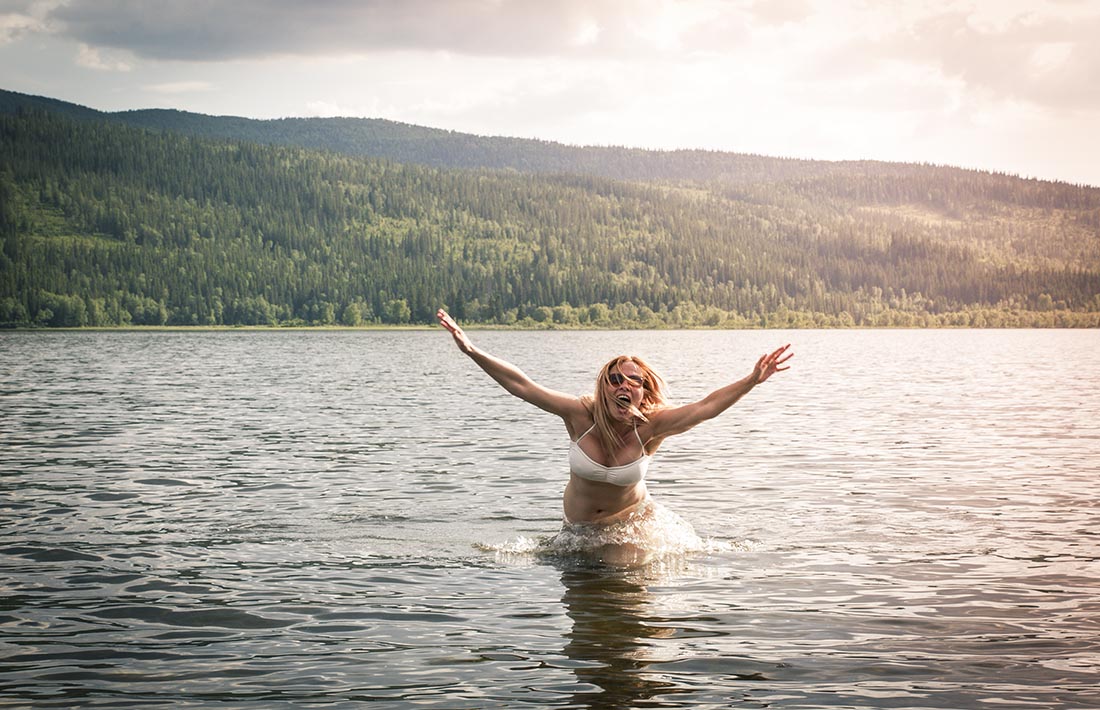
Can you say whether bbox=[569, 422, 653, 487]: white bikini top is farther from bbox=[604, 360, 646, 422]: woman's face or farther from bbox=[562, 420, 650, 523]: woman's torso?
bbox=[604, 360, 646, 422]: woman's face

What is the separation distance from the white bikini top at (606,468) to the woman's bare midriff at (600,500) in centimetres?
20

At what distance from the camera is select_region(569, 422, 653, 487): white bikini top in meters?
15.6

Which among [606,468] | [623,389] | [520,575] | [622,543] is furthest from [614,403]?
[622,543]

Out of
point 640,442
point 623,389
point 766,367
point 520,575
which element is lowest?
point 520,575

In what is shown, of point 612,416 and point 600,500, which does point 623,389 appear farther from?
point 600,500

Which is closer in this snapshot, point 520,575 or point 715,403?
point 715,403

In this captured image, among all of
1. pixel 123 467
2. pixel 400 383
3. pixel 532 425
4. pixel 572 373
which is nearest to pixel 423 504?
pixel 123 467

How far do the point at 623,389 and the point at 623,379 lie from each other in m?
0.13

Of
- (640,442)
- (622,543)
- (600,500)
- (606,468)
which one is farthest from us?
(622,543)

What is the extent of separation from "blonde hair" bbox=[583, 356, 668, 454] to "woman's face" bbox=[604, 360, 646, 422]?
3cm

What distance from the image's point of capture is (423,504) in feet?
75.2

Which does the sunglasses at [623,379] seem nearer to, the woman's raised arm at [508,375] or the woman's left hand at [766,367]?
the woman's raised arm at [508,375]

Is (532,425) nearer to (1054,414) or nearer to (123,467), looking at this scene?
(123,467)

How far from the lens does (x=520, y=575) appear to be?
635 inches
